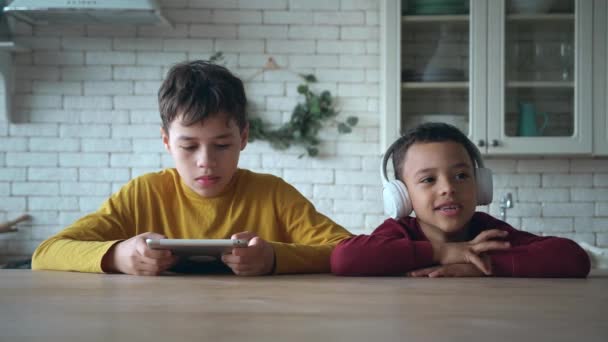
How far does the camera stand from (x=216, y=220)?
1.55 m

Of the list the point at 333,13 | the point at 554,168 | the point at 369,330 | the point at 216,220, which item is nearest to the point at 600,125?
the point at 554,168

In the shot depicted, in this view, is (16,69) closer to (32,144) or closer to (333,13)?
(32,144)

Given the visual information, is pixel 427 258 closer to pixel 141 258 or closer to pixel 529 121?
pixel 141 258

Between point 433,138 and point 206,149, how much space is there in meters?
0.52

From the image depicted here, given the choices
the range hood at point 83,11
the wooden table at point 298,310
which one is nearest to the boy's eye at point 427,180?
the wooden table at point 298,310

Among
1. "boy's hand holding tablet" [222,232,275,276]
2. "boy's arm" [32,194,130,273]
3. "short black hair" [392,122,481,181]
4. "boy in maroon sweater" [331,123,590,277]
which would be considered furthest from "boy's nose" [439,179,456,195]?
"boy's arm" [32,194,130,273]

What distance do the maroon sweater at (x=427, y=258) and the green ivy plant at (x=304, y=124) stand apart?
5.89 ft

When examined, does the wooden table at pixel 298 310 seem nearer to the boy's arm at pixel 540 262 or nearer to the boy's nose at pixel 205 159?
the boy's arm at pixel 540 262

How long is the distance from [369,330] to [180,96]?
1000mm

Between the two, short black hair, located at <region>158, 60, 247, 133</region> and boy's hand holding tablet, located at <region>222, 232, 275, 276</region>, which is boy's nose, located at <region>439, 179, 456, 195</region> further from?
short black hair, located at <region>158, 60, 247, 133</region>

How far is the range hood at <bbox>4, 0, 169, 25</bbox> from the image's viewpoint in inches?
99.5

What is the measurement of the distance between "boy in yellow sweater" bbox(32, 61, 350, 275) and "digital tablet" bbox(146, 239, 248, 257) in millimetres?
193

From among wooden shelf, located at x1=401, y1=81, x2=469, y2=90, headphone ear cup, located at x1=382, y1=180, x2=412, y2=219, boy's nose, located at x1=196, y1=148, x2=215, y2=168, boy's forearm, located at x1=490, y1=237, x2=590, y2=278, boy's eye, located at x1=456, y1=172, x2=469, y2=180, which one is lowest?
boy's forearm, located at x1=490, y1=237, x2=590, y2=278

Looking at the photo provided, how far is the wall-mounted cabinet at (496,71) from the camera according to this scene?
2883 mm
